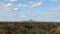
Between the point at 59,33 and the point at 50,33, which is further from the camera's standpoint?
the point at 50,33

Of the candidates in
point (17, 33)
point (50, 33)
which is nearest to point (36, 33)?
point (17, 33)

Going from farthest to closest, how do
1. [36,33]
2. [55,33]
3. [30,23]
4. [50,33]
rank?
[30,23] < [50,33] < [55,33] < [36,33]

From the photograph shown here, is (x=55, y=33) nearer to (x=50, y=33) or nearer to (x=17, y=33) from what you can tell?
(x=50, y=33)

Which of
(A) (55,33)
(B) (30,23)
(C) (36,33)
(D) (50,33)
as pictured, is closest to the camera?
(C) (36,33)

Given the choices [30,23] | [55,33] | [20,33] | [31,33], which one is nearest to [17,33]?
Answer: [20,33]

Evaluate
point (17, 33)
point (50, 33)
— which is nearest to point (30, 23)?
point (50, 33)

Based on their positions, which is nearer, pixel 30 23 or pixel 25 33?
pixel 25 33

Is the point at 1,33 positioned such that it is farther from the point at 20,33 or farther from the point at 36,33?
the point at 36,33

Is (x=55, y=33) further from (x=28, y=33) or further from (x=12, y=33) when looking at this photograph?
(x=12, y=33)
